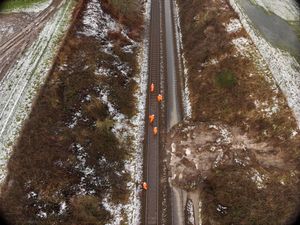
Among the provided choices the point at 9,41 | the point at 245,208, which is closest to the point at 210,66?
the point at 245,208

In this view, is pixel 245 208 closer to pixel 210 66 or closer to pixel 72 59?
pixel 210 66

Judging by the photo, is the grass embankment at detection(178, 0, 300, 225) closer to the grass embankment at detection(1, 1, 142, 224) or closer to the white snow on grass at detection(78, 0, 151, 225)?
the white snow on grass at detection(78, 0, 151, 225)

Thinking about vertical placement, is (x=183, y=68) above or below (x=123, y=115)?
above

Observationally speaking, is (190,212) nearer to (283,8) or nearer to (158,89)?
(158,89)

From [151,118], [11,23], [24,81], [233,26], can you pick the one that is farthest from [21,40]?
[233,26]

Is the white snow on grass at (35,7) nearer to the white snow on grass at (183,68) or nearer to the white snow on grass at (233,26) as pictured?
the white snow on grass at (183,68)

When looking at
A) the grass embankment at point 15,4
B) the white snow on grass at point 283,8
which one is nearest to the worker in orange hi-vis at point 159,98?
the white snow on grass at point 283,8

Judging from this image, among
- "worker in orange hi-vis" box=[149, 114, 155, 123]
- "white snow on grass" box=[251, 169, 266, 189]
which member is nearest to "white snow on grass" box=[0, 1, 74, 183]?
"worker in orange hi-vis" box=[149, 114, 155, 123]
